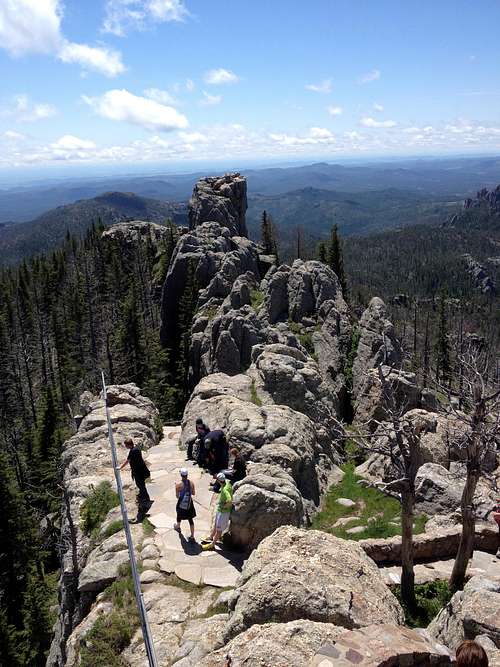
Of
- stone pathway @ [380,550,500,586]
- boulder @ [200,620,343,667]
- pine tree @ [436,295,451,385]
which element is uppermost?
boulder @ [200,620,343,667]

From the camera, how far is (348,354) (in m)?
50.2

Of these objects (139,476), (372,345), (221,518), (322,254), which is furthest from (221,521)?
(322,254)

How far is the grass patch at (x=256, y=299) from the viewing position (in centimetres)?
5325

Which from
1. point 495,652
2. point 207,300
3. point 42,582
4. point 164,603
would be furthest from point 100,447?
point 207,300

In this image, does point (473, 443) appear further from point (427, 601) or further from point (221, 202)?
point (221, 202)

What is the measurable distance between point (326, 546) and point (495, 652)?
3.67 metres

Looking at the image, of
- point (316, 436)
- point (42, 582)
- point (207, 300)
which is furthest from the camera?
point (207, 300)

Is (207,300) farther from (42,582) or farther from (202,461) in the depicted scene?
(202,461)

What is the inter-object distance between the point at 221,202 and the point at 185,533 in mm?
72838

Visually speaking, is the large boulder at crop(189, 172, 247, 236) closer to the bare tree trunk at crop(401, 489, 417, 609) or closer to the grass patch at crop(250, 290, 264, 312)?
the grass patch at crop(250, 290, 264, 312)

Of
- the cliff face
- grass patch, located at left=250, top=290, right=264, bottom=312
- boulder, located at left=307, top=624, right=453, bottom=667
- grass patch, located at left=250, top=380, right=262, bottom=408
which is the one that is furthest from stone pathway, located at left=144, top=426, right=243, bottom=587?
grass patch, located at left=250, top=290, right=264, bottom=312

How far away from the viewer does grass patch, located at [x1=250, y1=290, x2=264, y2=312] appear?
175 ft

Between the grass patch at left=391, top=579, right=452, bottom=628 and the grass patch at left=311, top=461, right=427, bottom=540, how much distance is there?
5.05 metres

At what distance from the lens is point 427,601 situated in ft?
47.4
